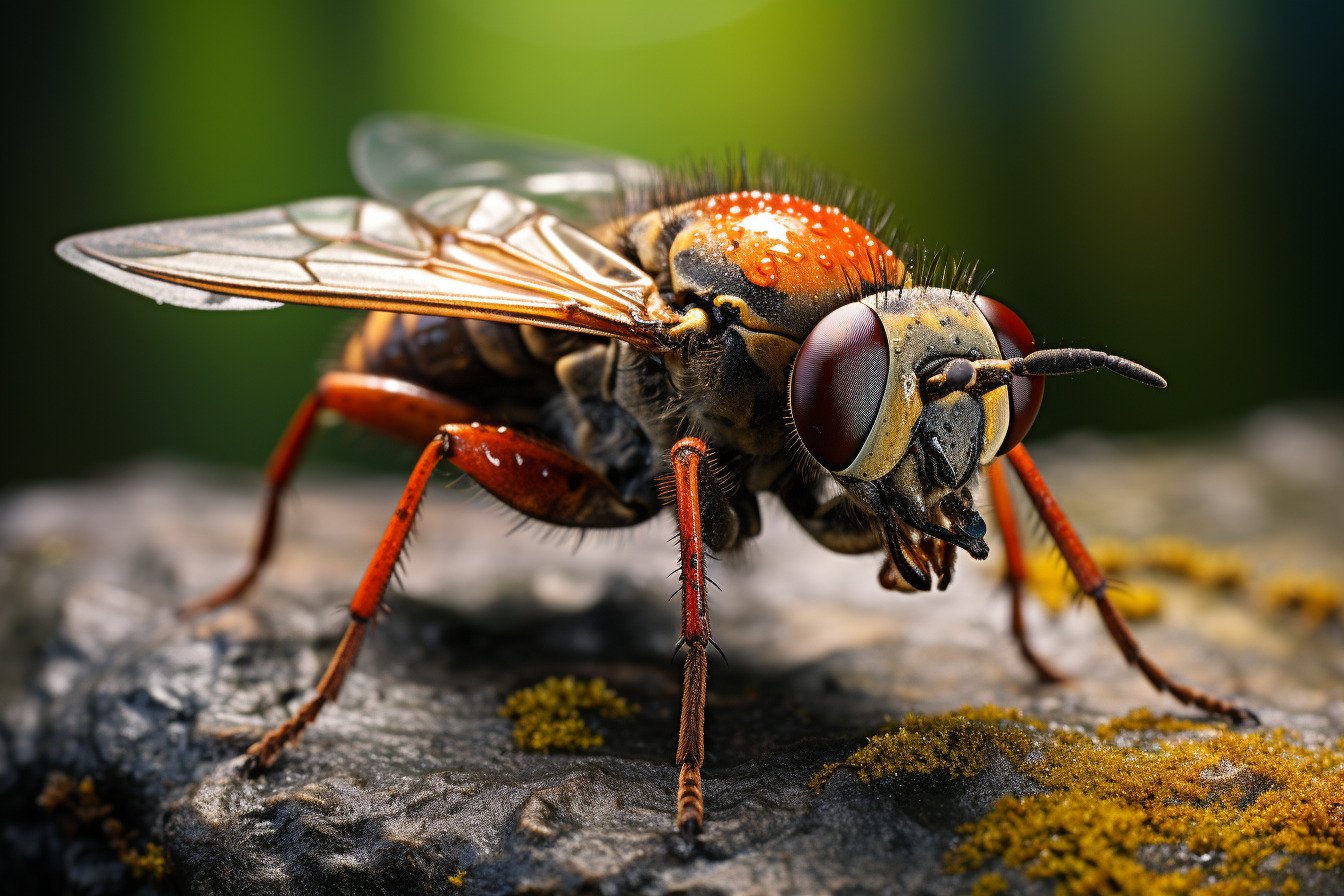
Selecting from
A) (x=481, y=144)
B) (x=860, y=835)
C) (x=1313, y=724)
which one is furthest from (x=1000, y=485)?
(x=481, y=144)

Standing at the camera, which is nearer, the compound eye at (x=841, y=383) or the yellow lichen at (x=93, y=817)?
the compound eye at (x=841, y=383)

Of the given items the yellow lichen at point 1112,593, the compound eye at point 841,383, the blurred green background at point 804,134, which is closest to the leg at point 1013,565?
the yellow lichen at point 1112,593

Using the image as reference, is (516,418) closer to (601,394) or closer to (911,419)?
(601,394)

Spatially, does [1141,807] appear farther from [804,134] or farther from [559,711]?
[804,134]

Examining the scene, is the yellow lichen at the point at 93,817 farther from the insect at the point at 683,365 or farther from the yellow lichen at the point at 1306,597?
the yellow lichen at the point at 1306,597

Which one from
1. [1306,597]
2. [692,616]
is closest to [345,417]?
[692,616]

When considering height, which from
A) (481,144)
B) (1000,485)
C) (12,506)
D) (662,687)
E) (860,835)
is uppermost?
(481,144)
